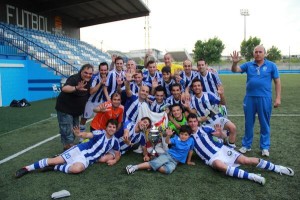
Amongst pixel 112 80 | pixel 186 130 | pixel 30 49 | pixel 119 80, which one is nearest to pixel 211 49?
pixel 30 49

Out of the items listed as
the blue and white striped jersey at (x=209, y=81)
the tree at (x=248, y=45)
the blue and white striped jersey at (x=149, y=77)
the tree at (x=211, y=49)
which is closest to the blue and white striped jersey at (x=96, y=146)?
the blue and white striped jersey at (x=149, y=77)

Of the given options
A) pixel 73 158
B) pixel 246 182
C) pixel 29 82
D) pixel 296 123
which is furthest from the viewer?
pixel 29 82

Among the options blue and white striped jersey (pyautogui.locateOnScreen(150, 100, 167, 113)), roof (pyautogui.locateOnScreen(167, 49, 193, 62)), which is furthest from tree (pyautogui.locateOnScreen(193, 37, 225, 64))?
blue and white striped jersey (pyautogui.locateOnScreen(150, 100, 167, 113))

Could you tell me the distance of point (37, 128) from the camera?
746cm

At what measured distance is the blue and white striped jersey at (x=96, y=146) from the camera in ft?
14.6

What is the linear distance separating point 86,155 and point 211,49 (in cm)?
5107

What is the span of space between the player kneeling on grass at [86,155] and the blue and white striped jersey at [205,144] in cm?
133

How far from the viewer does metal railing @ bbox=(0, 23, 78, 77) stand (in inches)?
540

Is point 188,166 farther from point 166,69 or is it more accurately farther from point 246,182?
point 166,69

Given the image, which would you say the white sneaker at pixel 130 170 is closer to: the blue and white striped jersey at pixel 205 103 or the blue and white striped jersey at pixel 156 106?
the blue and white striped jersey at pixel 156 106

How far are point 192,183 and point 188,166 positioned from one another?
692 millimetres

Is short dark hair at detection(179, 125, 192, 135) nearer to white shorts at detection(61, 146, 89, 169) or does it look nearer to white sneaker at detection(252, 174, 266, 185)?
white sneaker at detection(252, 174, 266, 185)

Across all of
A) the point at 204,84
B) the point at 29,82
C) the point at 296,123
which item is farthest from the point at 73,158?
the point at 29,82

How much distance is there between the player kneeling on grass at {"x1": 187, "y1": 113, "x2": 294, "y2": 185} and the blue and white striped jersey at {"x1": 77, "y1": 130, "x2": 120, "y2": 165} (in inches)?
55.0
